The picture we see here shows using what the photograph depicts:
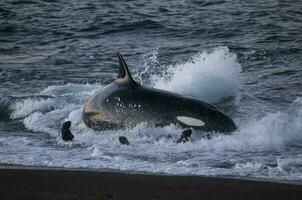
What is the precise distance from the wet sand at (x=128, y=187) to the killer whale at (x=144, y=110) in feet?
7.00

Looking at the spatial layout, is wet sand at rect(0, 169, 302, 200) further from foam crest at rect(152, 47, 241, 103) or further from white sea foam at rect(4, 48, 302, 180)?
foam crest at rect(152, 47, 241, 103)

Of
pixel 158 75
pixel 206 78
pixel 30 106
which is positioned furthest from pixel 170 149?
pixel 158 75

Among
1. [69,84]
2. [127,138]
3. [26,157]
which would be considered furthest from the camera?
[69,84]

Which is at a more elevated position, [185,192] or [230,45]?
[230,45]

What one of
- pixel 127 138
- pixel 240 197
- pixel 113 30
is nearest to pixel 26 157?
pixel 127 138

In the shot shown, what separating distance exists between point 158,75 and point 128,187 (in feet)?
27.7

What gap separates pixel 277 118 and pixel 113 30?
453 inches

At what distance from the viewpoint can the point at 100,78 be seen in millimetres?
15891

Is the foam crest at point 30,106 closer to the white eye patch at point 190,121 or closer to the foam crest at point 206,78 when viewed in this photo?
the foam crest at point 206,78

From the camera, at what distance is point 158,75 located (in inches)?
624

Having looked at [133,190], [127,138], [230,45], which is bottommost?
[133,190]

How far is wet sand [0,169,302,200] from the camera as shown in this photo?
713cm

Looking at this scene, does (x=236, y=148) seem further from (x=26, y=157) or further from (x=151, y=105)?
(x=26, y=157)

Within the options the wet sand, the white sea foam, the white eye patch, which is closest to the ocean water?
the white sea foam
